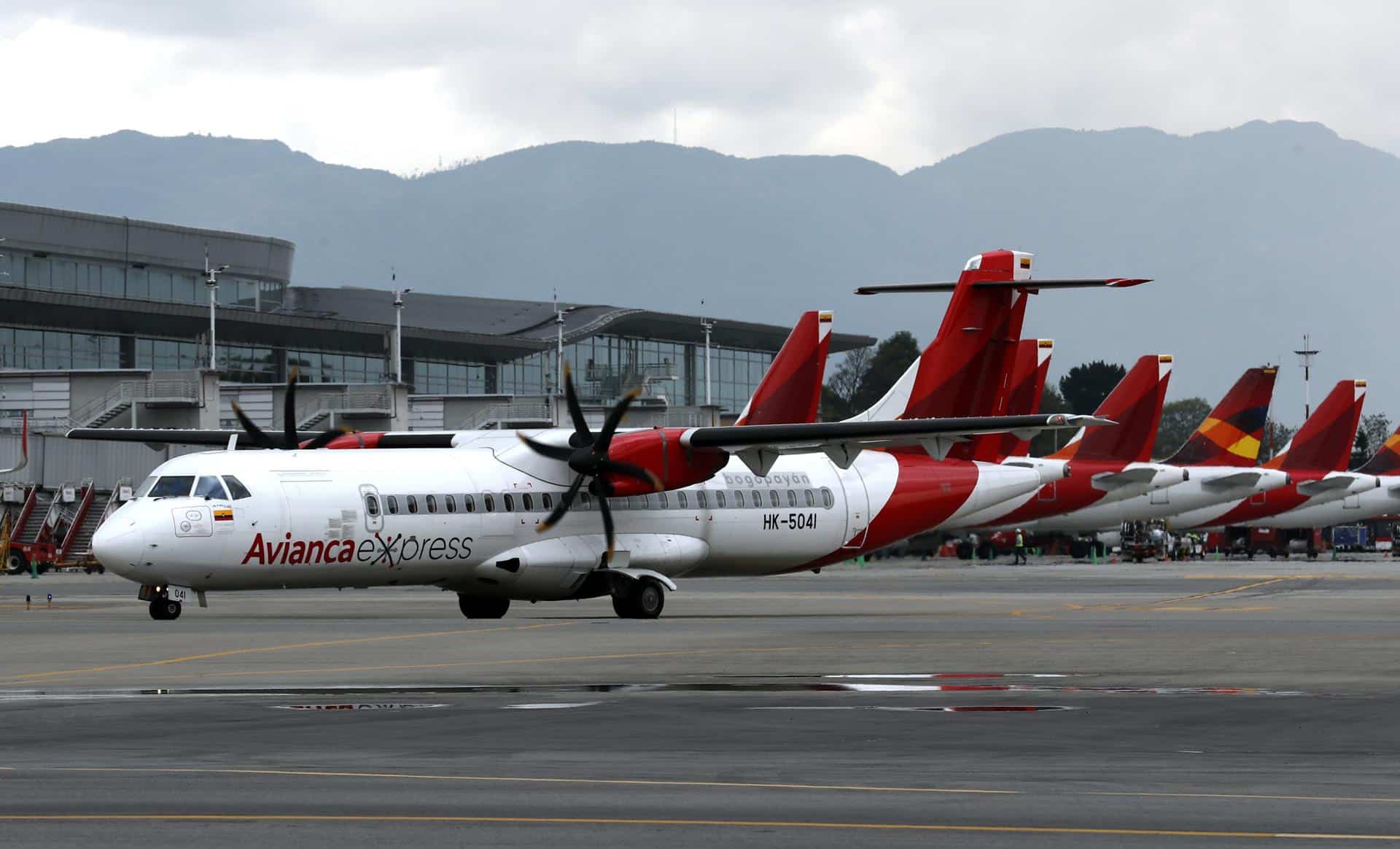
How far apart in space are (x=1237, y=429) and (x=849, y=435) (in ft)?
141

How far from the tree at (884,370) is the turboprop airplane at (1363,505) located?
68.6 metres

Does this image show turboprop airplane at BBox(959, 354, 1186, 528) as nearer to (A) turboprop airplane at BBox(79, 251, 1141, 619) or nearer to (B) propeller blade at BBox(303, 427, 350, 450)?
(A) turboprop airplane at BBox(79, 251, 1141, 619)

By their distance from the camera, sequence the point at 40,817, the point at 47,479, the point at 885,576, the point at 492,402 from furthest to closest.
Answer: the point at 492,402, the point at 47,479, the point at 885,576, the point at 40,817

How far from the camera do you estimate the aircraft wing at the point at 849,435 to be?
1280 inches

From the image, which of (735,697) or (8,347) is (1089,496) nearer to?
(735,697)

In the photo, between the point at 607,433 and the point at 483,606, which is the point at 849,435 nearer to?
the point at 607,433

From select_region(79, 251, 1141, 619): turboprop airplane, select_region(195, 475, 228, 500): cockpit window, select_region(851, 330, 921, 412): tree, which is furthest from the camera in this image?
select_region(851, 330, 921, 412): tree

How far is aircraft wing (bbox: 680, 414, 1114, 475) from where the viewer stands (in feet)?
107

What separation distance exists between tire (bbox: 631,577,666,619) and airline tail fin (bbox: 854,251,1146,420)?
8.39 meters

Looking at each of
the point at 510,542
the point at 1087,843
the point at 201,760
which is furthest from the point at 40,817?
the point at 510,542

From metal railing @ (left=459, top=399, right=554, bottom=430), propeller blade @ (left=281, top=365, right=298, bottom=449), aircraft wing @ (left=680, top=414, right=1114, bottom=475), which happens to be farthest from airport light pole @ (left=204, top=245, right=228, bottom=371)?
aircraft wing @ (left=680, top=414, right=1114, bottom=475)

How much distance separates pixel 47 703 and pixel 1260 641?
51.6ft

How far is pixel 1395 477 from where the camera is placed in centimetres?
8825

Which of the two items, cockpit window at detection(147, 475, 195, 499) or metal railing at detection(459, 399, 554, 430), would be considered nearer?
cockpit window at detection(147, 475, 195, 499)
